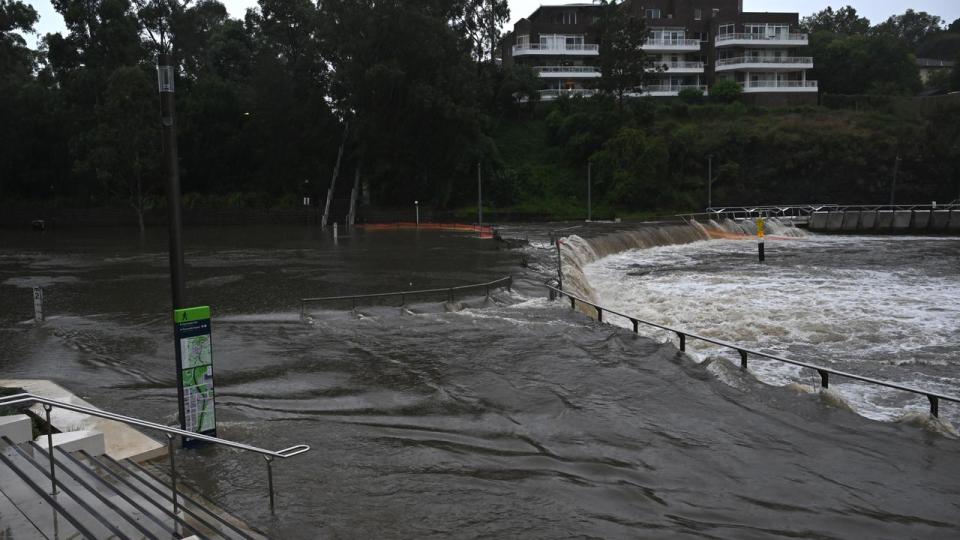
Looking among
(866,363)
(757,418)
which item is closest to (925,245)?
A: (866,363)

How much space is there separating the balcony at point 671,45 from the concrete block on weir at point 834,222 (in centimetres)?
3257

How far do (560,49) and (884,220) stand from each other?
41155 mm

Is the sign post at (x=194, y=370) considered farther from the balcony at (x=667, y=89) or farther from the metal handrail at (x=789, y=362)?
the balcony at (x=667, y=89)

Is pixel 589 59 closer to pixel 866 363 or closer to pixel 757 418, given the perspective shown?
pixel 866 363

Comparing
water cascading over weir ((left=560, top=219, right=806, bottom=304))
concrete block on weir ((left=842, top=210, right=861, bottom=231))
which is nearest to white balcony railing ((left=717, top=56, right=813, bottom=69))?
concrete block on weir ((left=842, top=210, right=861, bottom=231))

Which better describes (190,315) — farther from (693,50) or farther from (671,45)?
(693,50)

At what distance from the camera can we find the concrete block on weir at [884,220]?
61531mm

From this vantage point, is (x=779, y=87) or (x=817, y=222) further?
(x=779, y=87)

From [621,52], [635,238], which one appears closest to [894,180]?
→ [621,52]

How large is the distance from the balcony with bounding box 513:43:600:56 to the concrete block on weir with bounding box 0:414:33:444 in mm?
85274

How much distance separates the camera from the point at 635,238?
Result: 4509cm

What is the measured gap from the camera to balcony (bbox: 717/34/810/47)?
84.3 meters

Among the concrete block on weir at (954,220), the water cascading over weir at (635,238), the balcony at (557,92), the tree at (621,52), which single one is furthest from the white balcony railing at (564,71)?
the concrete block on weir at (954,220)

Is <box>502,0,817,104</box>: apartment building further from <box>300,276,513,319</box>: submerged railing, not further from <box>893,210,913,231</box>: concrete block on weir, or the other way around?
<box>300,276,513,319</box>: submerged railing
